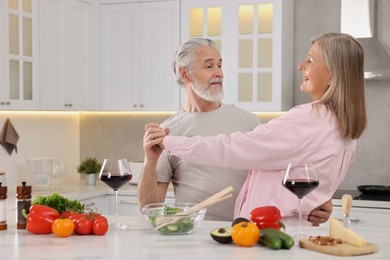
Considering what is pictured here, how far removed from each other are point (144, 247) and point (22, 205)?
652mm

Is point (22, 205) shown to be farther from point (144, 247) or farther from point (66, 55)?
point (66, 55)

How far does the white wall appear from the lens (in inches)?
209

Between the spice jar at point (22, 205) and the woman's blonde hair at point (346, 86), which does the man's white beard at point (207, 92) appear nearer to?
the woman's blonde hair at point (346, 86)

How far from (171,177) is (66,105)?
7.48 feet

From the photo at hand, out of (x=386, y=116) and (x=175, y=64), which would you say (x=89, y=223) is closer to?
(x=175, y=64)

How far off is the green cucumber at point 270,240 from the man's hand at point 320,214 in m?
0.58

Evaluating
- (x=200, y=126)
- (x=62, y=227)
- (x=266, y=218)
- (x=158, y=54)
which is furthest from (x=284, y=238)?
(x=158, y=54)

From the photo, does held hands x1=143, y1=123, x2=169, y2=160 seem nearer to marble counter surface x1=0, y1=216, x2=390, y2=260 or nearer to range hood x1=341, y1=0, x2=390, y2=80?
marble counter surface x1=0, y1=216, x2=390, y2=260

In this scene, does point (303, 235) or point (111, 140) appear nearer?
point (303, 235)

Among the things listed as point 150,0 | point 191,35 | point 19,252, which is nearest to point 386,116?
point 191,35

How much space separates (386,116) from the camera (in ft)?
17.5

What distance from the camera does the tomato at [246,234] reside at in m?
2.24

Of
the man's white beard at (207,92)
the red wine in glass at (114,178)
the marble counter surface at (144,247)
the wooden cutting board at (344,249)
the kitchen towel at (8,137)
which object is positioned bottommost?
the marble counter surface at (144,247)

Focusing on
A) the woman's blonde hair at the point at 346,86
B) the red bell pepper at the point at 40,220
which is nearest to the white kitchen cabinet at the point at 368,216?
the woman's blonde hair at the point at 346,86
